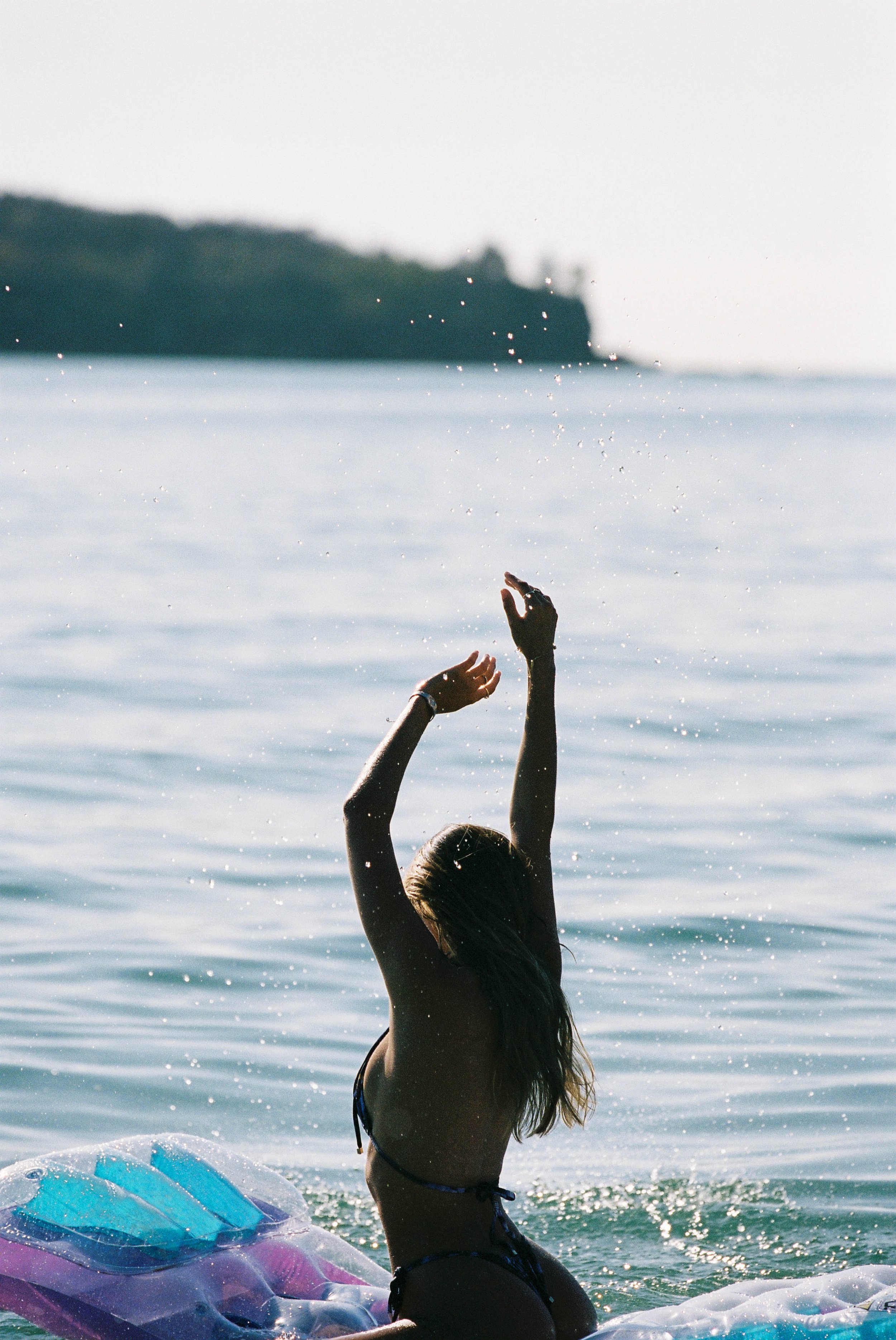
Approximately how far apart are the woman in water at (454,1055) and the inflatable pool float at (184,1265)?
42cm

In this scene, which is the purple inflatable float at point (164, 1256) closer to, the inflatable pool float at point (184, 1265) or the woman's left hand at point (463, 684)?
the inflatable pool float at point (184, 1265)

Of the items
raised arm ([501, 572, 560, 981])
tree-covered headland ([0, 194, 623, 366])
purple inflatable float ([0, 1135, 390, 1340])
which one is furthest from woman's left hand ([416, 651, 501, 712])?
tree-covered headland ([0, 194, 623, 366])

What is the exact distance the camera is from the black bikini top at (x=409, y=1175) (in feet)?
10.4

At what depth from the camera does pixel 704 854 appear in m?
9.34

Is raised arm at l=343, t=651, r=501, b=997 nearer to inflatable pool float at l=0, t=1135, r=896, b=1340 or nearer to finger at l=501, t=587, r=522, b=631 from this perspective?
finger at l=501, t=587, r=522, b=631

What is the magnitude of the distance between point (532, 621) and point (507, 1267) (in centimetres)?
128

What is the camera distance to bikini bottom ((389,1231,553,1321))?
10.6 ft

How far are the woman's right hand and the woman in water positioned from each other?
0.25m

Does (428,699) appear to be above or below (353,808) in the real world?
above

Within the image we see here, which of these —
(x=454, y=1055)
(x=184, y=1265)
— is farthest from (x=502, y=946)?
(x=184, y=1265)

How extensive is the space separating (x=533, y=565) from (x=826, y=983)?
58.8 ft

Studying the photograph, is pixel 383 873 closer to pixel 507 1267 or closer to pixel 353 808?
pixel 353 808

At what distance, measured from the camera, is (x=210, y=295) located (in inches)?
2977

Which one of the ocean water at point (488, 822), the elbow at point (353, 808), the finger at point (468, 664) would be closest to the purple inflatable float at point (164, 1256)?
the ocean water at point (488, 822)
